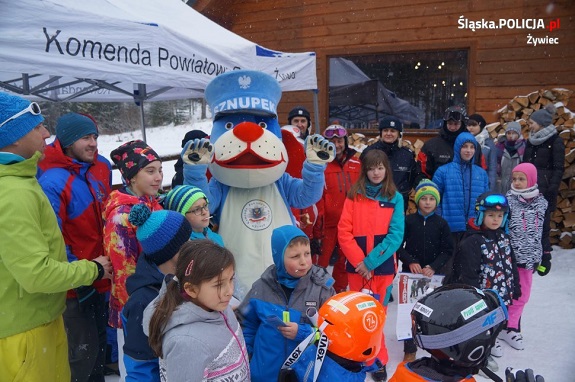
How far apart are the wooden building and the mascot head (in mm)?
4910

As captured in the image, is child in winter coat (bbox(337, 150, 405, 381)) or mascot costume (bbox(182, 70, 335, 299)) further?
child in winter coat (bbox(337, 150, 405, 381))

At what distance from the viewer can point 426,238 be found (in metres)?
3.79

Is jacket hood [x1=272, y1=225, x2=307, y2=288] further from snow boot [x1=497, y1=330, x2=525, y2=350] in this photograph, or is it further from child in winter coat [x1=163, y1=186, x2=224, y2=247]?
snow boot [x1=497, y1=330, x2=525, y2=350]

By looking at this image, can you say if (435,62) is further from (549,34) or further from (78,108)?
(78,108)

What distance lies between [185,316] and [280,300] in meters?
0.71

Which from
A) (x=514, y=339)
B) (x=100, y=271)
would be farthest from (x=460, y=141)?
(x=100, y=271)

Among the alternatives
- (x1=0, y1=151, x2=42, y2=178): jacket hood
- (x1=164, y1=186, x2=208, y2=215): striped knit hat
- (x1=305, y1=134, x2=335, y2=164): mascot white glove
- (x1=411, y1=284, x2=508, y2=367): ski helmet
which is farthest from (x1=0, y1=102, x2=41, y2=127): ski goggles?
(x1=411, y1=284, x2=508, y2=367): ski helmet

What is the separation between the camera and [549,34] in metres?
6.59

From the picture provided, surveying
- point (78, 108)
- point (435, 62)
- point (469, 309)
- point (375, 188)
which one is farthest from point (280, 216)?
point (78, 108)

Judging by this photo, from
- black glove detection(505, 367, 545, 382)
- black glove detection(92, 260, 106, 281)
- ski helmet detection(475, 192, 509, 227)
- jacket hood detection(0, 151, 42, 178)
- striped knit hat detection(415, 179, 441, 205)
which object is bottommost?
black glove detection(505, 367, 545, 382)

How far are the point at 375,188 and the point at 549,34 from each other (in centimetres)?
496

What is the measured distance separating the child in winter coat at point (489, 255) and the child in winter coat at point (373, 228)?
1.73 feet

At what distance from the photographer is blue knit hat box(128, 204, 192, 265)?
6.30 ft

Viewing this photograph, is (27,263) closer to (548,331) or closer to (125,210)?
(125,210)
